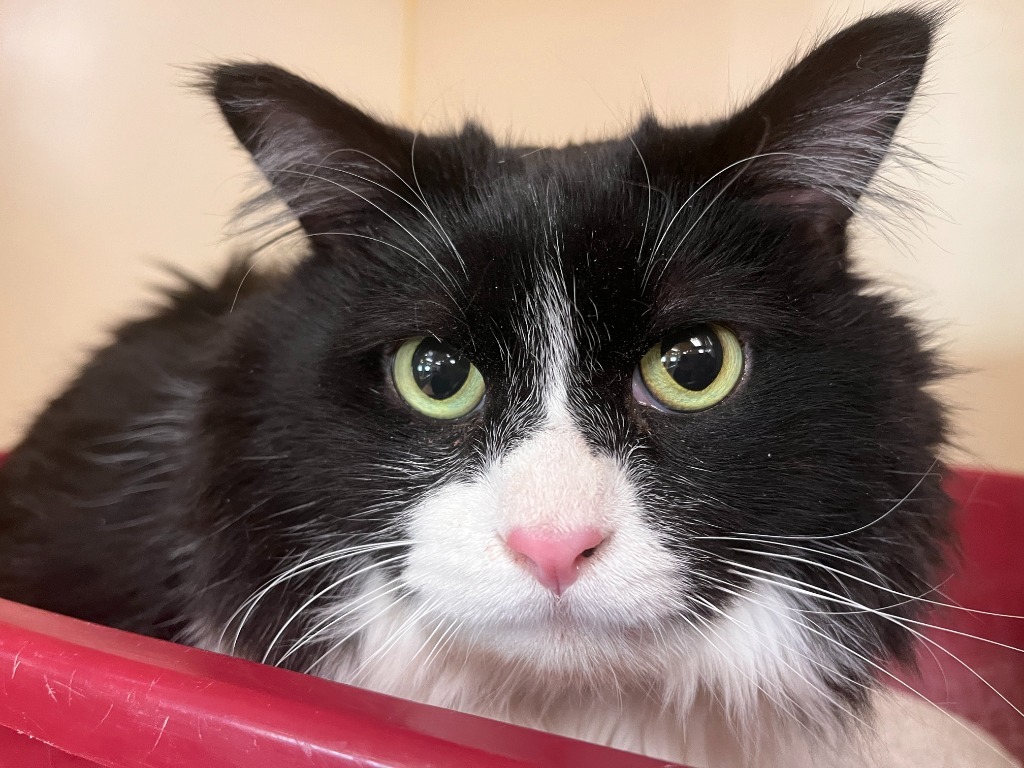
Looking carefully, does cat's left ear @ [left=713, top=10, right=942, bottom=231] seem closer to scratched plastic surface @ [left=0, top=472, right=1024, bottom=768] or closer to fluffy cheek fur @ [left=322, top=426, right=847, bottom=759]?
fluffy cheek fur @ [left=322, top=426, right=847, bottom=759]

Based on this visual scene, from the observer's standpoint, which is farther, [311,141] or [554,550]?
[311,141]

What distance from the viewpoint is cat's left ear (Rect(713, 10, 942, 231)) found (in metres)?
0.72

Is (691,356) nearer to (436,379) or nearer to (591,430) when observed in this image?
(591,430)

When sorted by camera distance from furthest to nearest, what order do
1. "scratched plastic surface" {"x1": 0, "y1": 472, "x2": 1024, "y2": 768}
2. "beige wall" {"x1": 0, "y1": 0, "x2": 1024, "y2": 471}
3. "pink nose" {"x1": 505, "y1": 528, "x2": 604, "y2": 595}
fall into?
"beige wall" {"x1": 0, "y1": 0, "x2": 1024, "y2": 471}, "pink nose" {"x1": 505, "y1": 528, "x2": 604, "y2": 595}, "scratched plastic surface" {"x1": 0, "y1": 472, "x2": 1024, "y2": 768}

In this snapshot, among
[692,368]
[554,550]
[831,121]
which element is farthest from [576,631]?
[831,121]

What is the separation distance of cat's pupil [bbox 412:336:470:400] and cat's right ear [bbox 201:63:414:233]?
19cm

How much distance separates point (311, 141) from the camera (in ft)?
2.78

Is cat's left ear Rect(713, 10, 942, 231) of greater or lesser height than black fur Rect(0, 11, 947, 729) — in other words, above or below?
above

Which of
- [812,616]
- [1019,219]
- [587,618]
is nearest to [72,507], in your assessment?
[587,618]

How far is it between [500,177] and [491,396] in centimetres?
25

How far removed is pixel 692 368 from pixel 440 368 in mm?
253

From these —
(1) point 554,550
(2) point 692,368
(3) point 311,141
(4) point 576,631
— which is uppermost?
(3) point 311,141

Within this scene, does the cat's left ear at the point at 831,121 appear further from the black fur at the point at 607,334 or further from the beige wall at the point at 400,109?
the beige wall at the point at 400,109

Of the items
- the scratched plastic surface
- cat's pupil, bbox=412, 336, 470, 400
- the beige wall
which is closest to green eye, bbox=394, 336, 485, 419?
cat's pupil, bbox=412, 336, 470, 400
